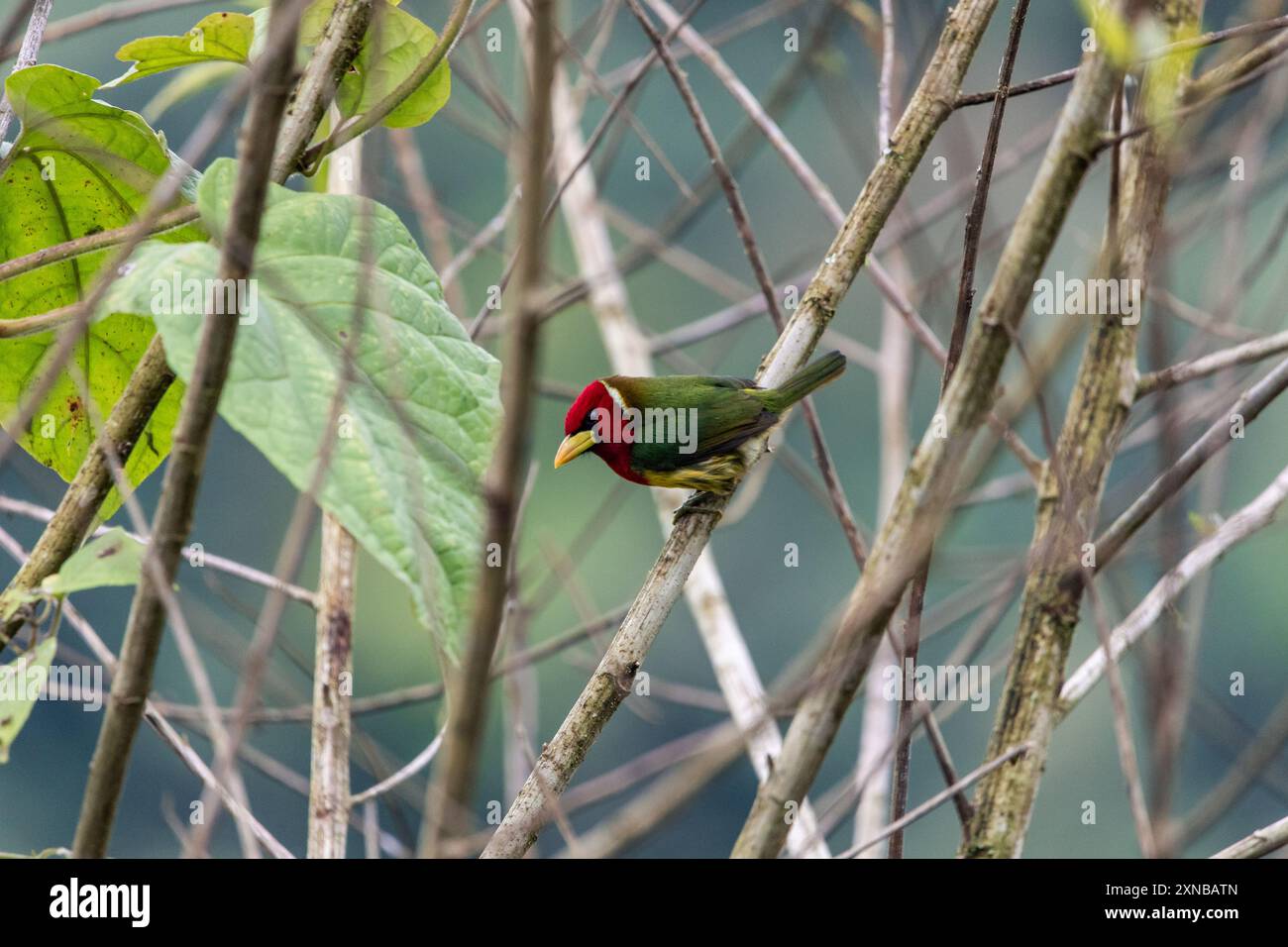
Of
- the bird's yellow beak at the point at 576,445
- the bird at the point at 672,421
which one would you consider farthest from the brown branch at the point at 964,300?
the bird's yellow beak at the point at 576,445

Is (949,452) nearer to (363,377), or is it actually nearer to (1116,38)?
(1116,38)

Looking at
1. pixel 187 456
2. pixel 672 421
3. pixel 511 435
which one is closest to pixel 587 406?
pixel 672 421

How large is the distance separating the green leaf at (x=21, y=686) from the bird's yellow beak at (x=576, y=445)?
107 inches

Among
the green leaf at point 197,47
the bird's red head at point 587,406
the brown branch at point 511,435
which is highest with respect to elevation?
the bird's red head at point 587,406

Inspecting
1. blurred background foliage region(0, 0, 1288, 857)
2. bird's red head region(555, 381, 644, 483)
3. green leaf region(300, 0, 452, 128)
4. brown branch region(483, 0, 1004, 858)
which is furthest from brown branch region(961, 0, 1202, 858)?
bird's red head region(555, 381, 644, 483)

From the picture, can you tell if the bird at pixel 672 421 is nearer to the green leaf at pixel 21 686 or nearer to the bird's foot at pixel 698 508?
the bird's foot at pixel 698 508

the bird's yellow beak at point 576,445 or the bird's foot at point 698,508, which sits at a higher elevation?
Answer: the bird's yellow beak at point 576,445

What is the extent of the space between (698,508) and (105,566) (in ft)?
4.93

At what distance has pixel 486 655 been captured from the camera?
A: 28.9 inches

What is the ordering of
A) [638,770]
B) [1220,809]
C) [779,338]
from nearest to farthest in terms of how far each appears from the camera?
1. [638,770]
2. [1220,809]
3. [779,338]

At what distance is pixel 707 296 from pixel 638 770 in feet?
35.5

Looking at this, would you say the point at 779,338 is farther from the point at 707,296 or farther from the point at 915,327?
the point at 707,296

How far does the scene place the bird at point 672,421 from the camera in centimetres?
394
